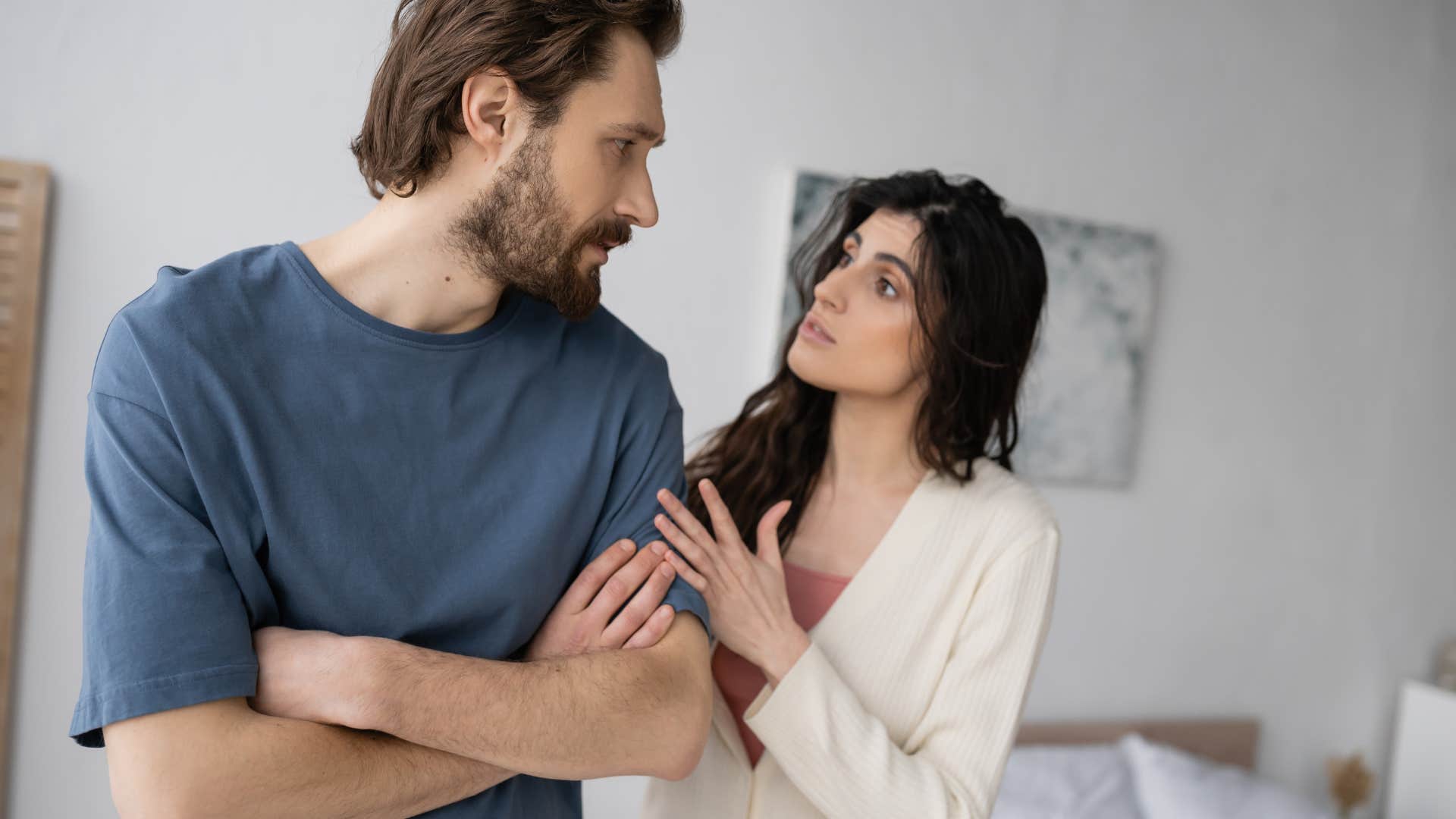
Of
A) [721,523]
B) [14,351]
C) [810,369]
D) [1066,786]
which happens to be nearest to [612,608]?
[721,523]

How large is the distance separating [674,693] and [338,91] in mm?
1867

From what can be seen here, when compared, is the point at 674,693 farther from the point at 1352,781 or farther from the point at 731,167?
the point at 1352,781

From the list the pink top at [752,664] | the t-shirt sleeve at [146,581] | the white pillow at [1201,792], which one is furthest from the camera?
the white pillow at [1201,792]

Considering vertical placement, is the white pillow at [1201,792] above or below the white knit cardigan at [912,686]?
below

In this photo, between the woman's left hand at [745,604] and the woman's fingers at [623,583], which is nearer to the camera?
the woman's fingers at [623,583]

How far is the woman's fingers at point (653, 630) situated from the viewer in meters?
1.25

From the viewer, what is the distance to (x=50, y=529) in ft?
7.63

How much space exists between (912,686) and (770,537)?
305 mm

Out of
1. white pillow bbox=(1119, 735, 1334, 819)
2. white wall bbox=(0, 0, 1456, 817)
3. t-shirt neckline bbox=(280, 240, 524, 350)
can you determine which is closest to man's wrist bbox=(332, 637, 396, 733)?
t-shirt neckline bbox=(280, 240, 524, 350)

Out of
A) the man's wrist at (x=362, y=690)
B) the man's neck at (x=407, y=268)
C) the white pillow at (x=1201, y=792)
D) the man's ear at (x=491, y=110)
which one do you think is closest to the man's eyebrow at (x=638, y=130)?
the man's ear at (x=491, y=110)

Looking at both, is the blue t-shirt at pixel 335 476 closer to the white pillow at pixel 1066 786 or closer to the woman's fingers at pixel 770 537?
the woman's fingers at pixel 770 537

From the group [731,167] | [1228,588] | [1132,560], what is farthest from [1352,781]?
[731,167]

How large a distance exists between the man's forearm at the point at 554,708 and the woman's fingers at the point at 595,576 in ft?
0.26

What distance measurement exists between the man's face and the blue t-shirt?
0.33 ft
